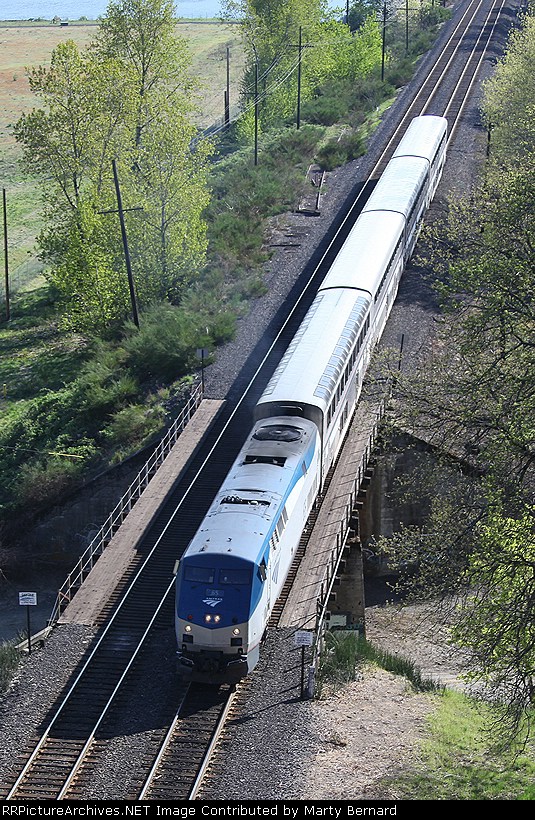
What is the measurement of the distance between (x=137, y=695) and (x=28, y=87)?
311ft

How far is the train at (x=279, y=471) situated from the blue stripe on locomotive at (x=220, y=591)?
2cm

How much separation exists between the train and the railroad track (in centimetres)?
115

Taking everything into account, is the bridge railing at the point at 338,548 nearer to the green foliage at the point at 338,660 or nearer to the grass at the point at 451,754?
the green foliage at the point at 338,660

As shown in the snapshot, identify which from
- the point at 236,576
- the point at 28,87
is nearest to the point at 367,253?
the point at 236,576

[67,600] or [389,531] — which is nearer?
[67,600]

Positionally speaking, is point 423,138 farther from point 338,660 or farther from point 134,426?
point 338,660

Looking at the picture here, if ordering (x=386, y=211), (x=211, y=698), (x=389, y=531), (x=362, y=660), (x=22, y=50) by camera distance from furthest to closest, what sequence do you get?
(x=22, y=50) → (x=386, y=211) → (x=389, y=531) → (x=362, y=660) → (x=211, y=698)

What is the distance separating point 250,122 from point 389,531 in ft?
148

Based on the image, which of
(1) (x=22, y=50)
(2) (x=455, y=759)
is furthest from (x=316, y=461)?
(1) (x=22, y=50)

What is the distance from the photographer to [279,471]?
2350 cm
